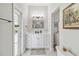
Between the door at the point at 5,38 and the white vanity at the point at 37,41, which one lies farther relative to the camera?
the white vanity at the point at 37,41

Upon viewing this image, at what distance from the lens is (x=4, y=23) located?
138 centimetres

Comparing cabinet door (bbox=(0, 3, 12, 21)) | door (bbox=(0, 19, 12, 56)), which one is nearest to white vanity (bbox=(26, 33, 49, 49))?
door (bbox=(0, 19, 12, 56))

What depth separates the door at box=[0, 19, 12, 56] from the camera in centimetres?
137

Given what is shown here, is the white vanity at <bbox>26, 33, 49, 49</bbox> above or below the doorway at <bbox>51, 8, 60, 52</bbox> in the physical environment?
below

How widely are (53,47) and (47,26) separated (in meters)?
0.36

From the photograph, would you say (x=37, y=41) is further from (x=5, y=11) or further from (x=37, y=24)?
(x=5, y=11)

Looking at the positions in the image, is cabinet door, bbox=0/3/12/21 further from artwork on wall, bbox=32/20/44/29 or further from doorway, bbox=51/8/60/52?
doorway, bbox=51/8/60/52

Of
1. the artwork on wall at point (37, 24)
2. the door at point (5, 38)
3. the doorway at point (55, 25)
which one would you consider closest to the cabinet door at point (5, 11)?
the door at point (5, 38)

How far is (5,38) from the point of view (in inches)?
54.9

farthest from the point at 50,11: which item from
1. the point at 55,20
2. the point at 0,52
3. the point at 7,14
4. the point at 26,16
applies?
the point at 0,52

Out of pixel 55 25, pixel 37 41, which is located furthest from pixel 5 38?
pixel 55 25

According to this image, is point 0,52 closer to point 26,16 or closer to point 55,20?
point 26,16

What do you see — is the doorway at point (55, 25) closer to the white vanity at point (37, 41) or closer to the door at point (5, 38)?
the white vanity at point (37, 41)

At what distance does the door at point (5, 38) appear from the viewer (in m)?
1.37
